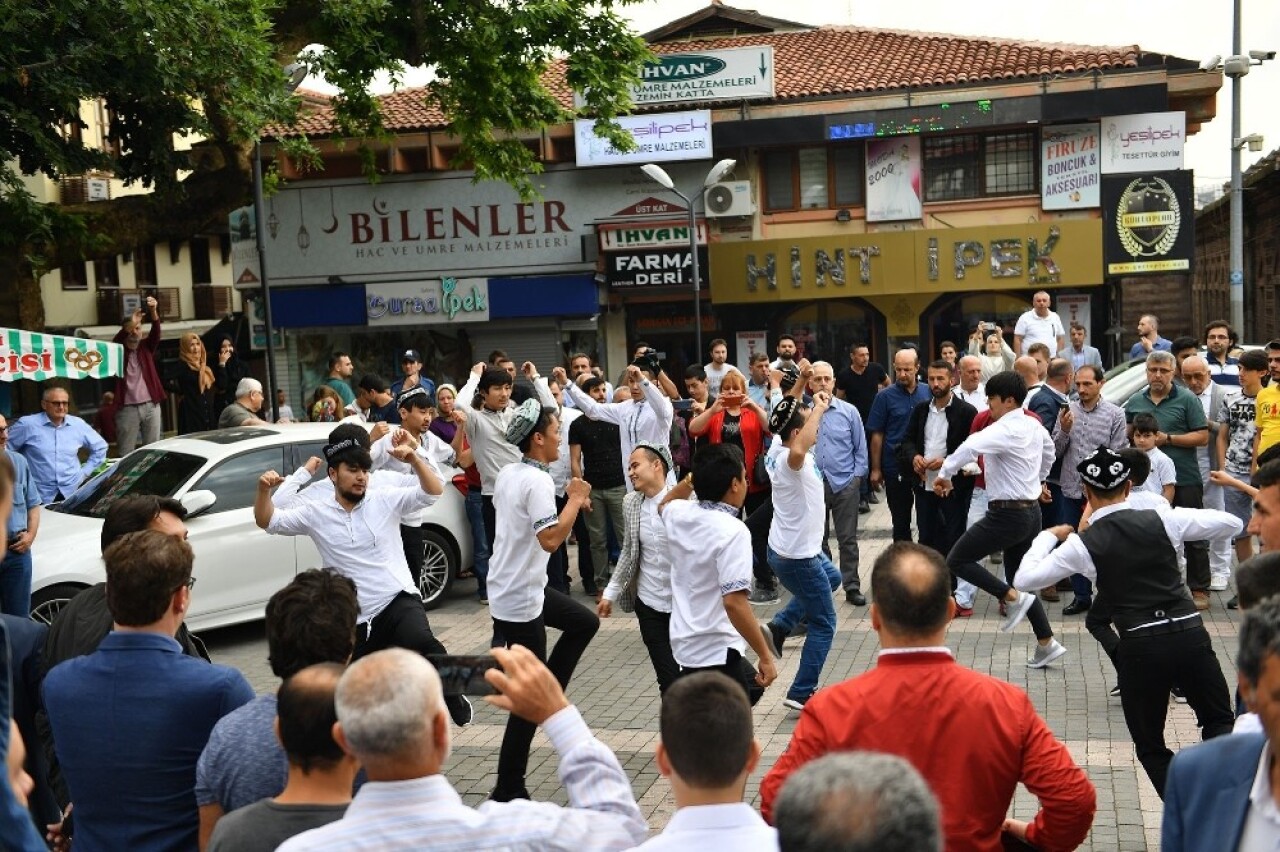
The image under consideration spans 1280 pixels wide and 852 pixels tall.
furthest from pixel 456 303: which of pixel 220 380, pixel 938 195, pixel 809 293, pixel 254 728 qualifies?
pixel 254 728

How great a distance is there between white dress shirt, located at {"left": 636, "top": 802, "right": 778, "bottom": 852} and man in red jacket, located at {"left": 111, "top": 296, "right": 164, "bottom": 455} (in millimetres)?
14574

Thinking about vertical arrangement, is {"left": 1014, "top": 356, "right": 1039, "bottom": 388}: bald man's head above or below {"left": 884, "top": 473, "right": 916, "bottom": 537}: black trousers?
above

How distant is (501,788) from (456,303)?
2107cm

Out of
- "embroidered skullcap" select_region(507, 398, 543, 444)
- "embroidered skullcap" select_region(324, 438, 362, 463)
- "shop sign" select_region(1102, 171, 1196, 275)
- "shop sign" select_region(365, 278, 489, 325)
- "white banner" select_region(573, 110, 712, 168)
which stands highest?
"white banner" select_region(573, 110, 712, 168)

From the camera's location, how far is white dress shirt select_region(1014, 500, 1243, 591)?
5.78 meters

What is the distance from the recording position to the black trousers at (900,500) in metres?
12.3

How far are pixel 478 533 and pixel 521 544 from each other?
5.20 m

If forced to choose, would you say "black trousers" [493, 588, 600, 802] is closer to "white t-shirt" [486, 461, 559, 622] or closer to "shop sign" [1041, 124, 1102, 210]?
"white t-shirt" [486, 461, 559, 622]

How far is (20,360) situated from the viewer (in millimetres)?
14539

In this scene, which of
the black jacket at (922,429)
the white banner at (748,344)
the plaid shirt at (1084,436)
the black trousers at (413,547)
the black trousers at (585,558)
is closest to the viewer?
the black trousers at (413,547)

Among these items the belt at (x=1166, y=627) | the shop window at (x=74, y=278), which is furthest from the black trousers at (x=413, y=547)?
the shop window at (x=74, y=278)

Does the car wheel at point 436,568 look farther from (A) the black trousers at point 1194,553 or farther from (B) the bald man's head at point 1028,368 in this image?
(A) the black trousers at point 1194,553

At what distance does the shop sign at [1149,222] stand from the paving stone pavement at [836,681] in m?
14.5

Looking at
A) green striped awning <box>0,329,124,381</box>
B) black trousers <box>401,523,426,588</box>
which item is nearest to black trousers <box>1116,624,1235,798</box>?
black trousers <box>401,523,426,588</box>
